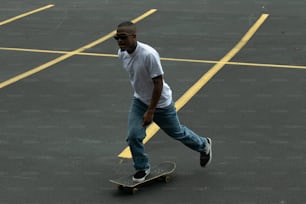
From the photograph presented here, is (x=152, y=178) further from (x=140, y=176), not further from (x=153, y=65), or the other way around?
(x=153, y=65)

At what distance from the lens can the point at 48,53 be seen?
12.1 meters

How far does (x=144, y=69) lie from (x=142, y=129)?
0.60 meters

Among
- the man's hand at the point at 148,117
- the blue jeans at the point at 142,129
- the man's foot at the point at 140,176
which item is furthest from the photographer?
the man's foot at the point at 140,176

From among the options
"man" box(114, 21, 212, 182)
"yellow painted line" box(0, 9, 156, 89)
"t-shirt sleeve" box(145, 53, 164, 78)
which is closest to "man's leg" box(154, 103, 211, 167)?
"man" box(114, 21, 212, 182)

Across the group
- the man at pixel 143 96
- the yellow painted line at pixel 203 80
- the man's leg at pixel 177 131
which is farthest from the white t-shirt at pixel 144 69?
the yellow painted line at pixel 203 80

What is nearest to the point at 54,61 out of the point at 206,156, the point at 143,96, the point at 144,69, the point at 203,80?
the point at 203,80

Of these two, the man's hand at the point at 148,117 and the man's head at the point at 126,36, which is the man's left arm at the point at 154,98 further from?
the man's head at the point at 126,36

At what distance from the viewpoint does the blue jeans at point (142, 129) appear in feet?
19.6

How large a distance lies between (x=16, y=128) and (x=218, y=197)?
10.4 feet

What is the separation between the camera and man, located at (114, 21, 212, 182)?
5.79 m

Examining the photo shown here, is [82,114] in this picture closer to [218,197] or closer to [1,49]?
[218,197]

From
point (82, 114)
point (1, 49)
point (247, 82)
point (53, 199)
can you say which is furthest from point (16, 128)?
point (1, 49)

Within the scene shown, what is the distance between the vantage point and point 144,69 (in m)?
5.85

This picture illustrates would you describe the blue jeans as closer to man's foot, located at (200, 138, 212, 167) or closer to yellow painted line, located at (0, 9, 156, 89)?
man's foot, located at (200, 138, 212, 167)
